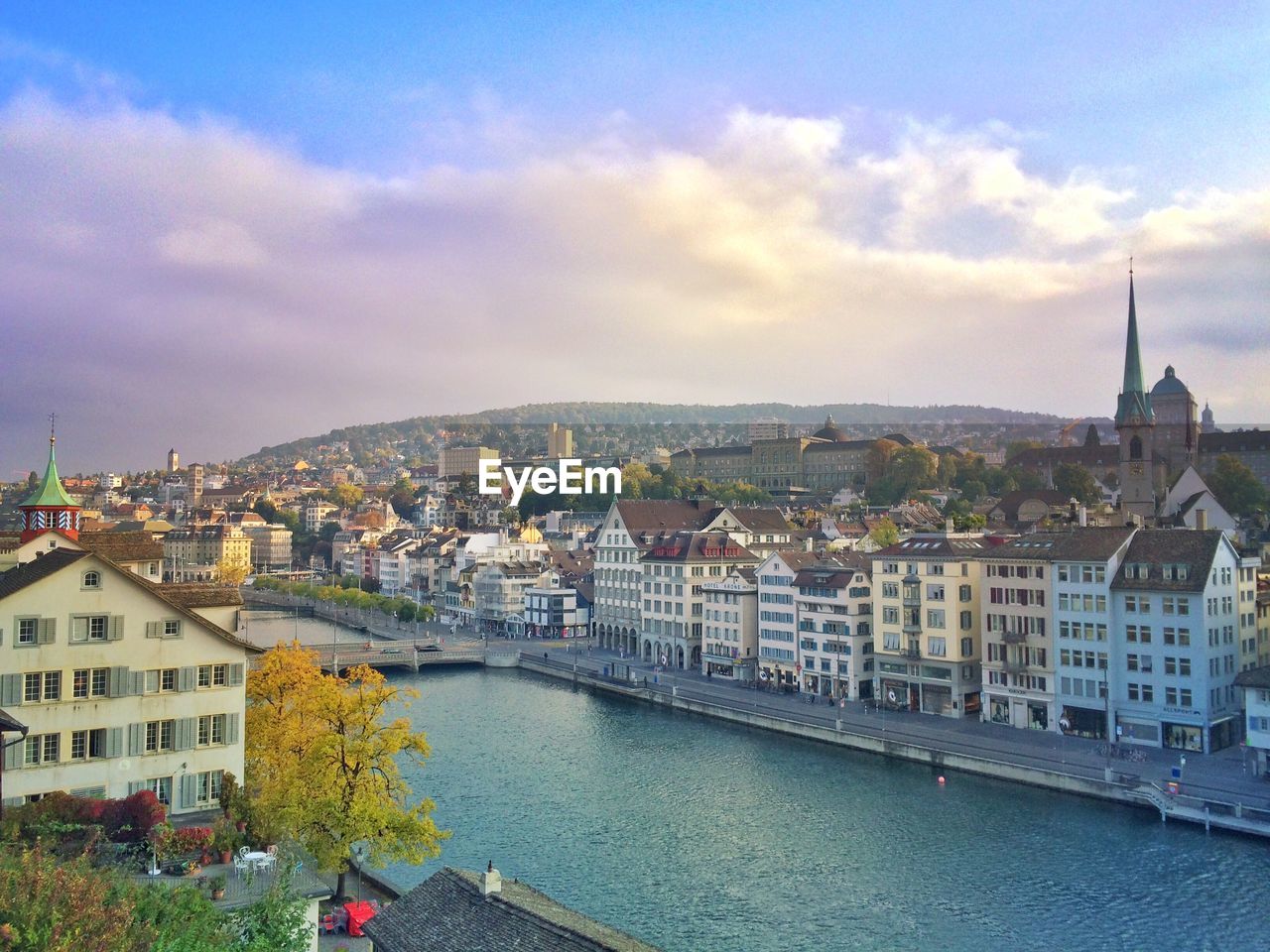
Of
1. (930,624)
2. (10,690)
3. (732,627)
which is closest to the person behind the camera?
(10,690)

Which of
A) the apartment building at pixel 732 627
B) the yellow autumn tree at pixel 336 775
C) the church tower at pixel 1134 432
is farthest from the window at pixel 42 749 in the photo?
the church tower at pixel 1134 432

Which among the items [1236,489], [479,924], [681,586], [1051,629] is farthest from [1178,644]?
[1236,489]

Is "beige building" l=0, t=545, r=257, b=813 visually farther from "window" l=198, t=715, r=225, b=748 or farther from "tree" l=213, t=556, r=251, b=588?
"tree" l=213, t=556, r=251, b=588

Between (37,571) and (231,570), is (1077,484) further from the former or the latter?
(37,571)

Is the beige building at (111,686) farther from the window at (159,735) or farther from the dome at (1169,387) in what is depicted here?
the dome at (1169,387)

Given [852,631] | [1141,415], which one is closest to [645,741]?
[852,631]

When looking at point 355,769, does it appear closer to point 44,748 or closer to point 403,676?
point 44,748

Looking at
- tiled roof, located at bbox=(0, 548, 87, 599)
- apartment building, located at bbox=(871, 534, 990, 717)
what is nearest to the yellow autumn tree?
tiled roof, located at bbox=(0, 548, 87, 599)
